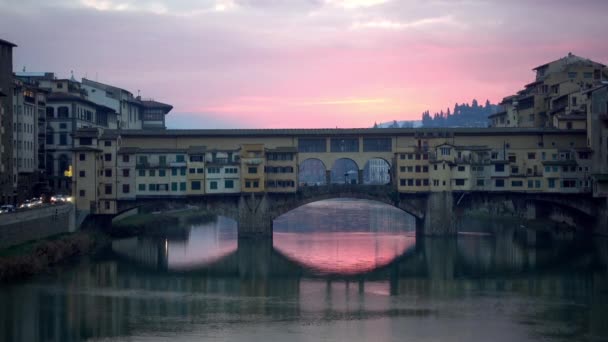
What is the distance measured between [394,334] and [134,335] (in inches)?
348

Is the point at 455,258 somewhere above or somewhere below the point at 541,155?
below

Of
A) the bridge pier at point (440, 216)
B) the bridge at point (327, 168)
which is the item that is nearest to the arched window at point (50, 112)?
the bridge at point (327, 168)

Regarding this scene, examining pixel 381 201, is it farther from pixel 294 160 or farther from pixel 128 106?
pixel 128 106

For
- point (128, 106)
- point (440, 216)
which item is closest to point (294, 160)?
point (440, 216)

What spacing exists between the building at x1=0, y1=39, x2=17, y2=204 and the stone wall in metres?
4.17

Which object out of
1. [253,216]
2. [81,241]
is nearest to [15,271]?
[81,241]

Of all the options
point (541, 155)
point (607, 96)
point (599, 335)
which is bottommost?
point (599, 335)

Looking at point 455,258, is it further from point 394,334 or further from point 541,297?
point 394,334

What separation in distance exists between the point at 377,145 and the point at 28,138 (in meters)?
23.6

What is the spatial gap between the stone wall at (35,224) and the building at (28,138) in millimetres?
5761

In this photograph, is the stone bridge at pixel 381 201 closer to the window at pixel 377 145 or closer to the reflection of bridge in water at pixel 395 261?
the reflection of bridge in water at pixel 395 261

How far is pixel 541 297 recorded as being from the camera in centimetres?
3709

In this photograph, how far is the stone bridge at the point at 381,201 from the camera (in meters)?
57.2

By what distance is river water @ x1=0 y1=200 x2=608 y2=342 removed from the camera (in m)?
30.5
